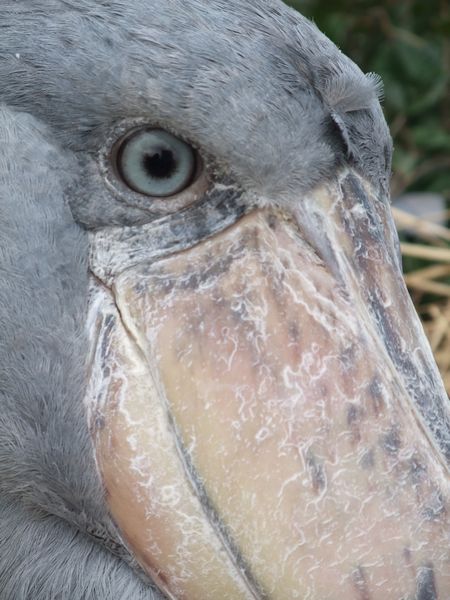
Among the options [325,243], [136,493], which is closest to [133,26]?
[325,243]

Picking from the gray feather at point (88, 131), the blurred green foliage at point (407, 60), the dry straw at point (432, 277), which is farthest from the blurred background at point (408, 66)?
the gray feather at point (88, 131)

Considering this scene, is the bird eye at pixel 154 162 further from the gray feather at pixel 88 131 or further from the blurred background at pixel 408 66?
the blurred background at pixel 408 66

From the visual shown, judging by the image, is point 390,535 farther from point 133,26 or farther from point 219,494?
point 133,26

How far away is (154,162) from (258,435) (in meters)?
0.31

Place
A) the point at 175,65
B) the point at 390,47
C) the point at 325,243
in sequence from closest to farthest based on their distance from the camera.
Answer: the point at 175,65
the point at 325,243
the point at 390,47

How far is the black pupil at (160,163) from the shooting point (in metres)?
1.28

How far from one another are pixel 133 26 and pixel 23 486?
52 centimetres

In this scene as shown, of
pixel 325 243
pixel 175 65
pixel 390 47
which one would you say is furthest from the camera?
pixel 390 47

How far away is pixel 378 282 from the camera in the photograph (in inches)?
53.9

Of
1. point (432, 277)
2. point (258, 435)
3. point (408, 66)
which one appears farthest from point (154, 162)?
point (408, 66)

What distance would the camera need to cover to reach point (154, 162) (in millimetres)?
1283

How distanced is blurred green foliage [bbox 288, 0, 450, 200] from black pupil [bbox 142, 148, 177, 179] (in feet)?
6.57

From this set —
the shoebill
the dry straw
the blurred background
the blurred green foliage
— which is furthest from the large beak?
the blurred green foliage

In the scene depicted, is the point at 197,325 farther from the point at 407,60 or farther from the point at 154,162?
the point at 407,60
